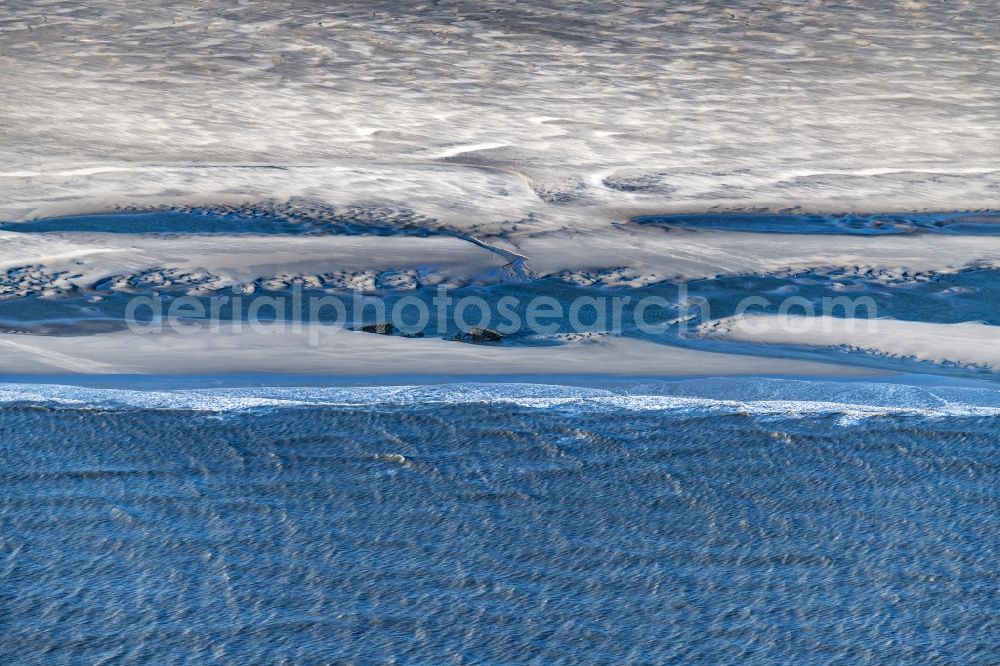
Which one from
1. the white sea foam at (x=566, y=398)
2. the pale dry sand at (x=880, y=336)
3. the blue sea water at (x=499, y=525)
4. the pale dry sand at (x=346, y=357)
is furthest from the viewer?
the pale dry sand at (x=880, y=336)

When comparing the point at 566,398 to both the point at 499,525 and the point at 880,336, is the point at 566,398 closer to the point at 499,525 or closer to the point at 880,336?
the point at 499,525

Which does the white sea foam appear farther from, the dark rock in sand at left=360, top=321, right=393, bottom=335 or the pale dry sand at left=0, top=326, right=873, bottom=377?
the dark rock in sand at left=360, top=321, right=393, bottom=335

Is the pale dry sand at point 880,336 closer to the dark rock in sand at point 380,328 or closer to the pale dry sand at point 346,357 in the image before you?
the pale dry sand at point 346,357

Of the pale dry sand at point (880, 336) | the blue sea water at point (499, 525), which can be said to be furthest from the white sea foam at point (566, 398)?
the pale dry sand at point (880, 336)

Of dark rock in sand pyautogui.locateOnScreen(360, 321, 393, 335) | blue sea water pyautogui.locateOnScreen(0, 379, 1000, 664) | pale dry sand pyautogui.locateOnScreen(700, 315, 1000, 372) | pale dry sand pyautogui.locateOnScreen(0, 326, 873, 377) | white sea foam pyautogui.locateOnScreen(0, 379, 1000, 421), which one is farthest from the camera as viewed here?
dark rock in sand pyautogui.locateOnScreen(360, 321, 393, 335)

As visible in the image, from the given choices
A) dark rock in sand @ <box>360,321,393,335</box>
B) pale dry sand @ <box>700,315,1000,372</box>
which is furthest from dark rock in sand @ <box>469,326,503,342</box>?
pale dry sand @ <box>700,315,1000,372</box>

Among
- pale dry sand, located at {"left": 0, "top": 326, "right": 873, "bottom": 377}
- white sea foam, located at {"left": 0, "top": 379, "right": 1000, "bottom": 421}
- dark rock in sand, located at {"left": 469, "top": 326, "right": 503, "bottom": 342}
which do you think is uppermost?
dark rock in sand, located at {"left": 469, "top": 326, "right": 503, "bottom": 342}

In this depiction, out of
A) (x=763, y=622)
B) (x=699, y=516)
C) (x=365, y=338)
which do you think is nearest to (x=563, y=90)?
(x=365, y=338)

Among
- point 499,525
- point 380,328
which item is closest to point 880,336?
point 380,328
